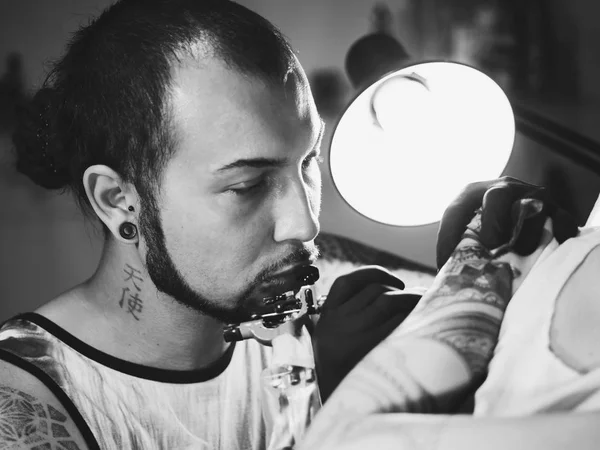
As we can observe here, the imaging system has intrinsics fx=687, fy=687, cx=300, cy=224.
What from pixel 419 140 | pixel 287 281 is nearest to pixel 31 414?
pixel 287 281

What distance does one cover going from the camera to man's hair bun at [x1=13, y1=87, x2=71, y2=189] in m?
1.11

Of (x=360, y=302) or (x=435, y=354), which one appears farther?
(x=360, y=302)

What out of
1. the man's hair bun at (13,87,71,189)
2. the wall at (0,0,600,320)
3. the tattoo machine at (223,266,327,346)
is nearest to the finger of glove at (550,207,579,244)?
A: the tattoo machine at (223,266,327,346)

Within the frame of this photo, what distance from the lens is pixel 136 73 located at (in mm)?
988

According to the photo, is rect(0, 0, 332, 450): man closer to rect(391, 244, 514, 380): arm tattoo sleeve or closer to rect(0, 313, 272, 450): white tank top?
rect(0, 313, 272, 450): white tank top

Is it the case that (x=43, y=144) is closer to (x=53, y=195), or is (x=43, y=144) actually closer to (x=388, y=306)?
(x=53, y=195)

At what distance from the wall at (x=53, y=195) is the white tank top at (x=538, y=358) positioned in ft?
3.22

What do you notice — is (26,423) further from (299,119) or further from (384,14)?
(384,14)

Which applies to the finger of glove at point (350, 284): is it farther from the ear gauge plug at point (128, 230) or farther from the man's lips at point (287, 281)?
the ear gauge plug at point (128, 230)

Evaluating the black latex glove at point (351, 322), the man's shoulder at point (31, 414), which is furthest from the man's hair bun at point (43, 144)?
the black latex glove at point (351, 322)

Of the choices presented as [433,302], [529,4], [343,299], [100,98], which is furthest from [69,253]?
[529,4]

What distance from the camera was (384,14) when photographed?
1678 mm

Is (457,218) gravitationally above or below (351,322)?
above

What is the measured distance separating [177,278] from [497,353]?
0.53 m
